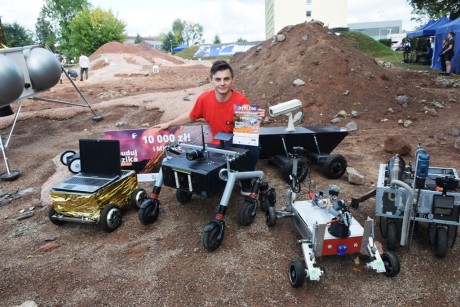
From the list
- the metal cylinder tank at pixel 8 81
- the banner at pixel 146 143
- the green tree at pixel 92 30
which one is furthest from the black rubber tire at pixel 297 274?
the green tree at pixel 92 30

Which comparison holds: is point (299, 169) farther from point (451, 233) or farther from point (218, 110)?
point (451, 233)

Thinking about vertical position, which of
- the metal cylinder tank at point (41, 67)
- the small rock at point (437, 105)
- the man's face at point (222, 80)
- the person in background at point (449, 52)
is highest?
the person in background at point (449, 52)

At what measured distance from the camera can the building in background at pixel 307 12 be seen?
7244 cm

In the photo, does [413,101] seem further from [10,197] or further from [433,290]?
[10,197]

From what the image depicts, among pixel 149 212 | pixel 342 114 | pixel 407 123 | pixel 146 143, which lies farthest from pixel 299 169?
pixel 407 123

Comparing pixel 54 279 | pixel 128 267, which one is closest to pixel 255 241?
pixel 128 267

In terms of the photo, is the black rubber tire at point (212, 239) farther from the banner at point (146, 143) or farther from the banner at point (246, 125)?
the banner at point (146, 143)

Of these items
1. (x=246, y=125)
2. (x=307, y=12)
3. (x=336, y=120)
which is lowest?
(x=336, y=120)

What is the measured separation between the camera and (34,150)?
27.6ft

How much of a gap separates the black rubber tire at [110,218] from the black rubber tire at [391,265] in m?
2.98

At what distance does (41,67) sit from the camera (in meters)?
8.16

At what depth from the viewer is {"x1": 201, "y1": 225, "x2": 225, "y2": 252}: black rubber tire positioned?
3.47m

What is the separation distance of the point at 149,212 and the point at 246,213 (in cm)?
116

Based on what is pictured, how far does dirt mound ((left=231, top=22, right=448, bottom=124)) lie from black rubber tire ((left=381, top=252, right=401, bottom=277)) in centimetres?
613
